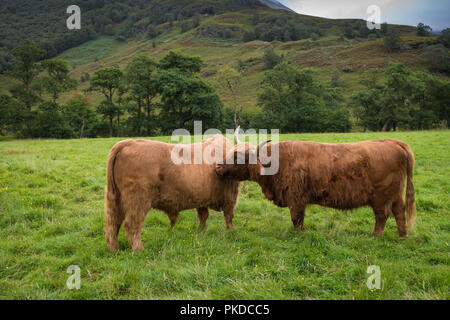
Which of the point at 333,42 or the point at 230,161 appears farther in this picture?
the point at 333,42

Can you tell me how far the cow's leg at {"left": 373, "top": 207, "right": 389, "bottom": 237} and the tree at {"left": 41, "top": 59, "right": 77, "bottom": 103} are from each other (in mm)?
50351

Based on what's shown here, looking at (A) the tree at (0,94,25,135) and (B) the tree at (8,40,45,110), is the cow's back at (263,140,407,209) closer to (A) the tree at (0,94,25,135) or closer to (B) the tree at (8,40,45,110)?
(A) the tree at (0,94,25,135)

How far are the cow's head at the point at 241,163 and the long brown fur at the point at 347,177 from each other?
0.02 m

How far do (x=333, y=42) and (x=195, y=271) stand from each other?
15306cm

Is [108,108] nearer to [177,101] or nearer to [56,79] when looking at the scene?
[56,79]

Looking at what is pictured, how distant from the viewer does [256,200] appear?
811 cm

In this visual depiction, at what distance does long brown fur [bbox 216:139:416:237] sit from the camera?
526 centimetres

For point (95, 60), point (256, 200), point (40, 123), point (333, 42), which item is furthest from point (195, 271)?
point (95, 60)

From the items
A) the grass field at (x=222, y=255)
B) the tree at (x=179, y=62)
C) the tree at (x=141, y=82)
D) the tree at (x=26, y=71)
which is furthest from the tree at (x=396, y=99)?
the tree at (x=26, y=71)

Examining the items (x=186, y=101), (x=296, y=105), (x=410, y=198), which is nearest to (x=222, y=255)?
(x=410, y=198)

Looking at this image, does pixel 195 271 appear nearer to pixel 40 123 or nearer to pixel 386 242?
pixel 386 242

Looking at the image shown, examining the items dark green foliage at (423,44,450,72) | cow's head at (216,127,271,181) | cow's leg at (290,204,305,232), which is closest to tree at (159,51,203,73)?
cow's head at (216,127,271,181)
